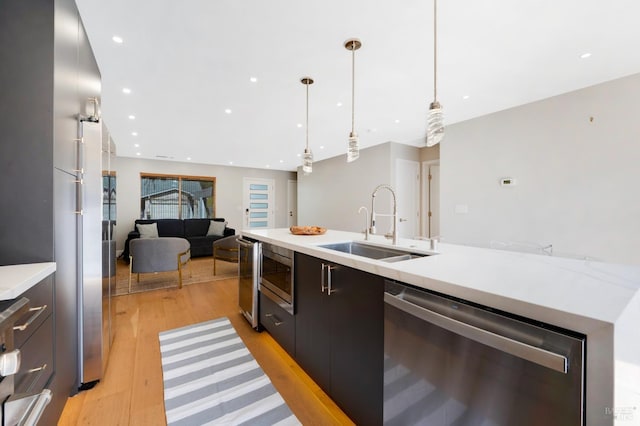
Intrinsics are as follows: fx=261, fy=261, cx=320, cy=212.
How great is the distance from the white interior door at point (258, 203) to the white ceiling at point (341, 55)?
4301 mm

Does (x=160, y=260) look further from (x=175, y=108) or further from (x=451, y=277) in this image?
(x=451, y=277)

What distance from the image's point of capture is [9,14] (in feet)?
3.88

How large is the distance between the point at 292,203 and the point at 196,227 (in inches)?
137

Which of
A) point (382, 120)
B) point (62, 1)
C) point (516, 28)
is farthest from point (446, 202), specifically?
point (62, 1)

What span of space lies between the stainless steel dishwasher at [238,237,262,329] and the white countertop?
1.34m

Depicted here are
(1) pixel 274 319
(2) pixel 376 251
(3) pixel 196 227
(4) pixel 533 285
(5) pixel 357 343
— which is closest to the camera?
(4) pixel 533 285

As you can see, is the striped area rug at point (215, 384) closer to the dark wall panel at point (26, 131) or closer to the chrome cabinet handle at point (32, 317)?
the chrome cabinet handle at point (32, 317)

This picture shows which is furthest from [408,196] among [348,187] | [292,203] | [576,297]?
[576,297]

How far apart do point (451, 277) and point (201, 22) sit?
2.37 metres

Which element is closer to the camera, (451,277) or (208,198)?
(451,277)

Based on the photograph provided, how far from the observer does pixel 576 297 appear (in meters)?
0.76

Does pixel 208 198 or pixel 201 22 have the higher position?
pixel 201 22

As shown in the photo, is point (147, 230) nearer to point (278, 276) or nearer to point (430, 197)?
point (278, 276)

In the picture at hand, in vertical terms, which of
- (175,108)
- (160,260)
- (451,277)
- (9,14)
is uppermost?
(175,108)
